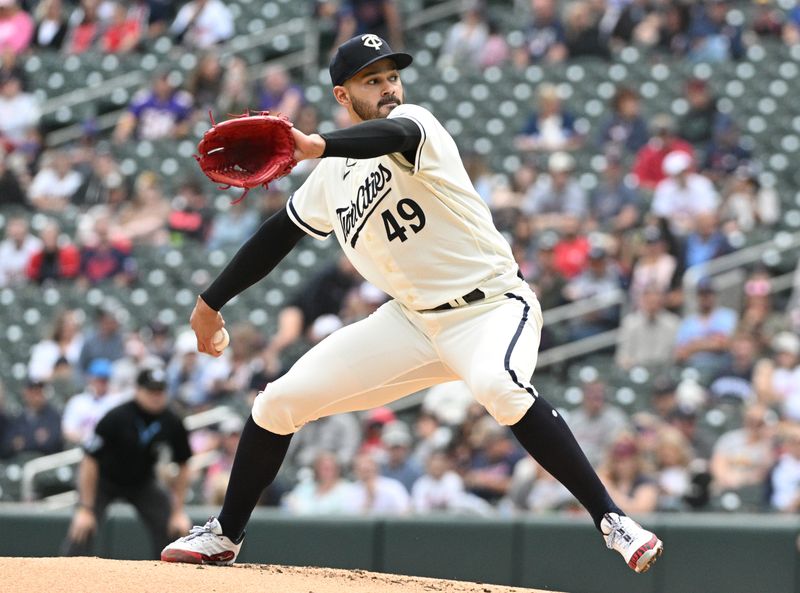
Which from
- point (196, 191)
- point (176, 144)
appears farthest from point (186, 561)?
point (176, 144)

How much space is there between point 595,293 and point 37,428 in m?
4.14

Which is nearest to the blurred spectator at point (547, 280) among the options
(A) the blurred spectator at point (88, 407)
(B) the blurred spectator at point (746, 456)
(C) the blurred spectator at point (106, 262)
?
(B) the blurred spectator at point (746, 456)

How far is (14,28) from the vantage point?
50.1 ft

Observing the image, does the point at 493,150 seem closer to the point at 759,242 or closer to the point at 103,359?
the point at 759,242

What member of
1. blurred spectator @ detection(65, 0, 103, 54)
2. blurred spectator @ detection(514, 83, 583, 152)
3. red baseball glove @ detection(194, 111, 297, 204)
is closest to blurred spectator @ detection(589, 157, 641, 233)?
blurred spectator @ detection(514, 83, 583, 152)

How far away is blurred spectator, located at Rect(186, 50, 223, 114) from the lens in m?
14.0

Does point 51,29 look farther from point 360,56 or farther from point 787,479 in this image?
point 360,56

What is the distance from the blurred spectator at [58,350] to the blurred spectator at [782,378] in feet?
16.8

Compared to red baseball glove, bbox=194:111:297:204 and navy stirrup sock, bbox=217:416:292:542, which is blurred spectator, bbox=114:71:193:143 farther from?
red baseball glove, bbox=194:111:297:204

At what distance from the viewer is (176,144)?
13719mm

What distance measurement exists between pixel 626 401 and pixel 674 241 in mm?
1443

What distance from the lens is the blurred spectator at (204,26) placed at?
1487 cm

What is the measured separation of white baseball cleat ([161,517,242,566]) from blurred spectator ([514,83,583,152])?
7.89m

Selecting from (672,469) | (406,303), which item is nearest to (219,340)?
(406,303)
